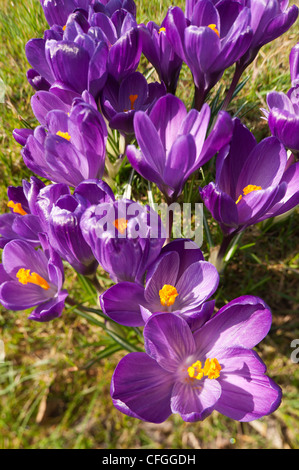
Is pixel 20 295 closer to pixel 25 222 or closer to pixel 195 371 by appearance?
pixel 25 222

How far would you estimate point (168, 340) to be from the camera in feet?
3.33

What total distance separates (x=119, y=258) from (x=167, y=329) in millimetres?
227

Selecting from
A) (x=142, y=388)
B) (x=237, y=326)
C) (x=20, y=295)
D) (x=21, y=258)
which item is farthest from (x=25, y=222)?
(x=237, y=326)

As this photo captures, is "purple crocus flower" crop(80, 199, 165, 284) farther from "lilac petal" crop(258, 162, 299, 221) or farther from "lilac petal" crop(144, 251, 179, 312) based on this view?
"lilac petal" crop(258, 162, 299, 221)

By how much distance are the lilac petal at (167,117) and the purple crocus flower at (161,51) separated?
26cm

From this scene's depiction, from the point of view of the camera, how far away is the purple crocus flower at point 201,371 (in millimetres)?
987

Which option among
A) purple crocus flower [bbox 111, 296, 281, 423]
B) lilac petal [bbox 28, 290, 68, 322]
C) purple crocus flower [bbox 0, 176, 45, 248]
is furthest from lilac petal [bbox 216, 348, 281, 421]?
purple crocus flower [bbox 0, 176, 45, 248]

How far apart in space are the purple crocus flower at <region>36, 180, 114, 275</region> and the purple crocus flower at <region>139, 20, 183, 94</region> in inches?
21.1

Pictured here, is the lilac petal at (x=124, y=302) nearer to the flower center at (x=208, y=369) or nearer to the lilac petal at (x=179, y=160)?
the flower center at (x=208, y=369)

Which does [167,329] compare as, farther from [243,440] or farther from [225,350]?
[243,440]

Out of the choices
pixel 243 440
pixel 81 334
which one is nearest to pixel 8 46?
pixel 81 334

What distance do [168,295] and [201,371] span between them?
21cm

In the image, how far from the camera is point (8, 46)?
2.42m

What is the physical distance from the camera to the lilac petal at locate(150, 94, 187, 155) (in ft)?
3.59
